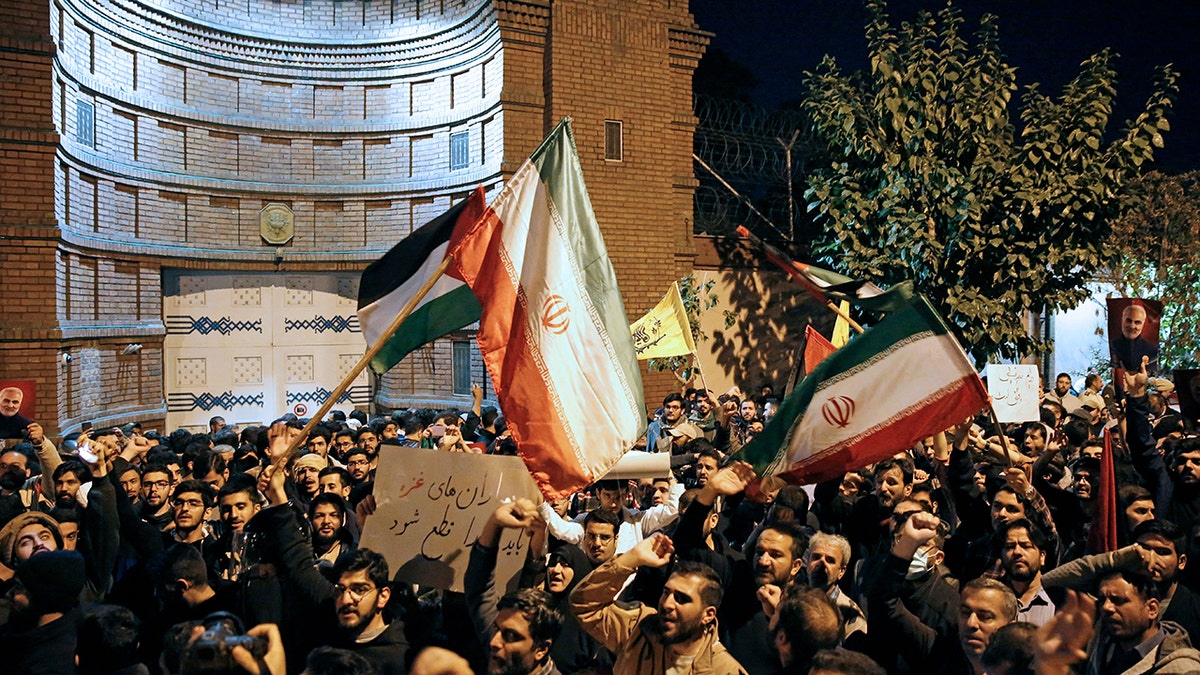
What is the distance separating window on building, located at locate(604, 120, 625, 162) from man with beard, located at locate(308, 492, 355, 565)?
37.6 ft

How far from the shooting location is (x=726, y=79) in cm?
2639

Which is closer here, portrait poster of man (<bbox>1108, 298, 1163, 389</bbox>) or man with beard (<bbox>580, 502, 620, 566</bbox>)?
man with beard (<bbox>580, 502, 620, 566</bbox>)

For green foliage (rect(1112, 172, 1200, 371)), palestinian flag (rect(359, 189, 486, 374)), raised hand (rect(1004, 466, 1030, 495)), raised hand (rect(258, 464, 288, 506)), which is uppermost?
green foliage (rect(1112, 172, 1200, 371))

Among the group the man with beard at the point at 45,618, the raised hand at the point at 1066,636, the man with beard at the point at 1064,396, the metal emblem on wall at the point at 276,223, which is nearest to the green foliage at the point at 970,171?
the man with beard at the point at 1064,396

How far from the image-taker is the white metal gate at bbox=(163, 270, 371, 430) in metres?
17.0

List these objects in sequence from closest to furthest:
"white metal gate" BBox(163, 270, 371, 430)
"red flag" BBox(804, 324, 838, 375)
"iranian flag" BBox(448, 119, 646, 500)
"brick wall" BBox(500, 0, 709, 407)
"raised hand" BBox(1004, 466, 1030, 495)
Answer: "iranian flag" BBox(448, 119, 646, 500), "raised hand" BBox(1004, 466, 1030, 495), "red flag" BBox(804, 324, 838, 375), "brick wall" BBox(500, 0, 709, 407), "white metal gate" BBox(163, 270, 371, 430)

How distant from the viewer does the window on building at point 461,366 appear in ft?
56.5

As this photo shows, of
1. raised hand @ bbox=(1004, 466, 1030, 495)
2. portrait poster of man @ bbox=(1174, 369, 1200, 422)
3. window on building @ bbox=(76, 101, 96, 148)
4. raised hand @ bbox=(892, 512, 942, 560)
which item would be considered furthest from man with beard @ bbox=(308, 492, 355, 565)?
window on building @ bbox=(76, 101, 96, 148)

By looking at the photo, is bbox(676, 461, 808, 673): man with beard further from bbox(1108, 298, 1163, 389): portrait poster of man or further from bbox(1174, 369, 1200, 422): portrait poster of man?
bbox(1108, 298, 1163, 389): portrait poster of man

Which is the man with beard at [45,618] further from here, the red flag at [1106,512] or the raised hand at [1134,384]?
the raised hand at [1134,384]

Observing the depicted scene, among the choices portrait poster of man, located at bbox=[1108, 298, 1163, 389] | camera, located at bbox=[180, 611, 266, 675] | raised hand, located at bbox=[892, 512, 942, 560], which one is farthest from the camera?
portrait poster of man, located at bbox=[1108, 298, 1163, 389]

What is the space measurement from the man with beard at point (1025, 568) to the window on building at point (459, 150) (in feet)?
44.7

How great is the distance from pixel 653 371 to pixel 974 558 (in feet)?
36.7

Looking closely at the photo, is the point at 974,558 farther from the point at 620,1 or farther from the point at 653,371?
the point at 620,1
